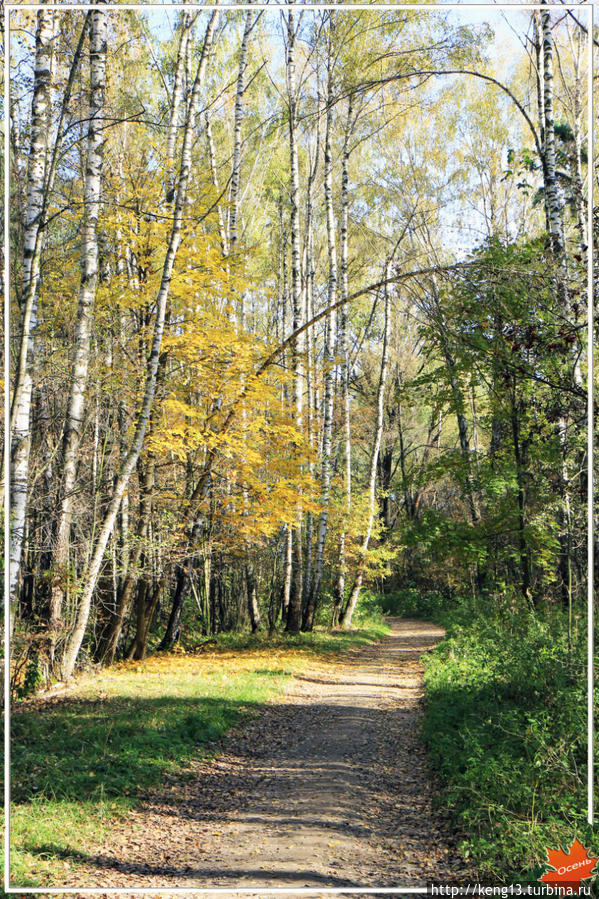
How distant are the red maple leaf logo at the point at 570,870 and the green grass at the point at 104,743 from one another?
2.54 m

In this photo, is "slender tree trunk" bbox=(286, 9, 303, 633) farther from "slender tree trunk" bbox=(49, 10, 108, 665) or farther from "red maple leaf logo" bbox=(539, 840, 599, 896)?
"red maple leaf logo" bbox=(539, 840, 599, 896)

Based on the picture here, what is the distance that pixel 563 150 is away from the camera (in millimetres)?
8820

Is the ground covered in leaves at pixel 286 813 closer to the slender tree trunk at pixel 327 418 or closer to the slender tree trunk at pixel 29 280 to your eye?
the slender tree trunk at pixel 29 280

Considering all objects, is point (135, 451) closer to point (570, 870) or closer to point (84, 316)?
point (84, 316)

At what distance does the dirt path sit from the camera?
3.70 meters

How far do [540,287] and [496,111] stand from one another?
41.5 feet

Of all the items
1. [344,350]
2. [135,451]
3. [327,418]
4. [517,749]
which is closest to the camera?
[517,749]

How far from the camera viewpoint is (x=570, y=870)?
292 cm

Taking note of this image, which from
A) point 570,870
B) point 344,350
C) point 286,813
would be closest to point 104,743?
point 286,813

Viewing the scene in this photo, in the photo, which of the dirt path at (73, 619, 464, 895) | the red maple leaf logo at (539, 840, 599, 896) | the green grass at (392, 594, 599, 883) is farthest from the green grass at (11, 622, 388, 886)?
the red maple leaf logo at (539, 840, 599, 896)

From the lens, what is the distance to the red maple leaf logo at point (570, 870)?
289 centimetres

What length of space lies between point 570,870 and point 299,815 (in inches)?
90.8

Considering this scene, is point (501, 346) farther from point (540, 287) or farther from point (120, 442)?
point (120, 442)

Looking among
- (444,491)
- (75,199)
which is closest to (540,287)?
(75,199)
